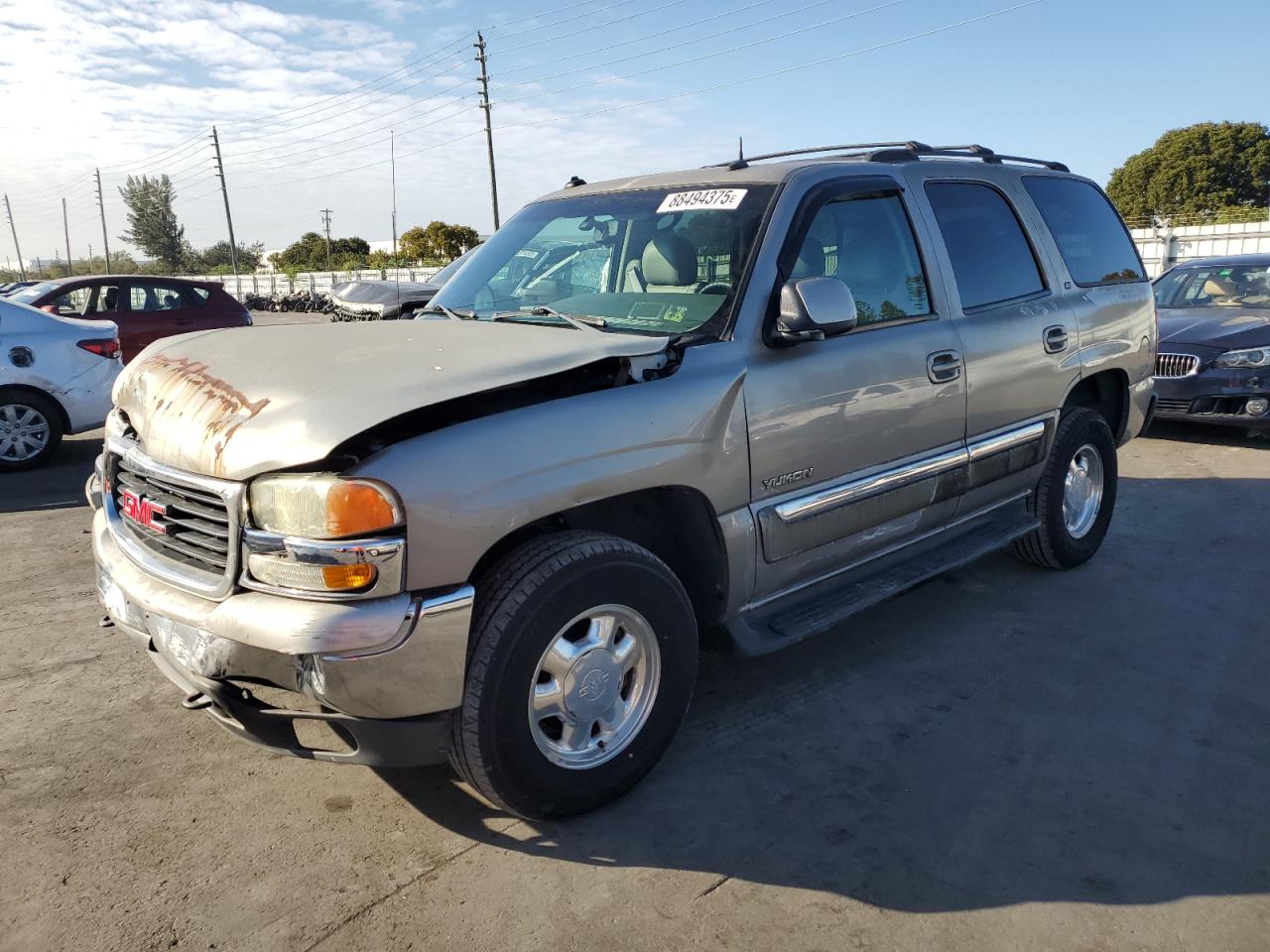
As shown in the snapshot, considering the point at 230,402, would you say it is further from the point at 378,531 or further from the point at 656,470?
the point at 656,470

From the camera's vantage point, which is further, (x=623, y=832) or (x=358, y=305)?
(x=358, y=305)

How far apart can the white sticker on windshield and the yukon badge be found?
989mm

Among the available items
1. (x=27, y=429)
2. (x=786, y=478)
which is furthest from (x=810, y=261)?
(x=27, y=429)

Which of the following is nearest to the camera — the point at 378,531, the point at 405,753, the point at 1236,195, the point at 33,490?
the point at 378,531

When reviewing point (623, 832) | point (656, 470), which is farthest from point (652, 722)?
point (656, 470)

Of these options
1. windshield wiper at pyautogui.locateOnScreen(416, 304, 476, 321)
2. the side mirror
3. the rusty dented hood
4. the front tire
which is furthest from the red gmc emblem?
the side mirror

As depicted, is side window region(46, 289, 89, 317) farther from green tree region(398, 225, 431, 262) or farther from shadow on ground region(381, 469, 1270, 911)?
green tree region(398, 225, 431, 262)

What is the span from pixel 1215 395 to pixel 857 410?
601cm

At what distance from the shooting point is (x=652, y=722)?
2.82 m

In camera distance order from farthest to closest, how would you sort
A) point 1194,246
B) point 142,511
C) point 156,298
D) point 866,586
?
1. point 1194,246
2. point 156,298
3. point 866,586
4. point 142,511

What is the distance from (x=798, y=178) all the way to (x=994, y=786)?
7.10 ft

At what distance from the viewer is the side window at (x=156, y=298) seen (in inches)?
454

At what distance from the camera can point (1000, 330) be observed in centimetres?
404

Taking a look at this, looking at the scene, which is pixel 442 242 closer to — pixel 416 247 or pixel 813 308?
pixel 416 247
